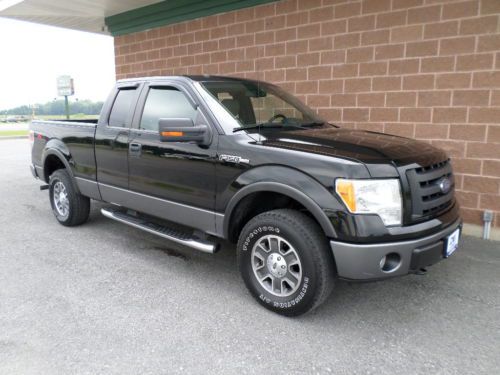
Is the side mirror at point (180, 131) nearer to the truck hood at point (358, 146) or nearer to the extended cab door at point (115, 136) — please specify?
the truck hood at point (358, 146)

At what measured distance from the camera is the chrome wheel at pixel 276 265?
10.4 ft

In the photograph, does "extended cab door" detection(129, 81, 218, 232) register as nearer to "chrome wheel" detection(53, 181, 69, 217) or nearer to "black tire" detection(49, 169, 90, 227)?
"black tire" detection(49, 169, 90, 227)

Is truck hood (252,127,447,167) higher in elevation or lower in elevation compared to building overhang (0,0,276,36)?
lower

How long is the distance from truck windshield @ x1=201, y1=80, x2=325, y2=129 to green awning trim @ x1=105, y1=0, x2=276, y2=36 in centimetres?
319

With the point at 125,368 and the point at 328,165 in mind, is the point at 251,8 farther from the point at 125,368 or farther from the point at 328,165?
the point at 125,368

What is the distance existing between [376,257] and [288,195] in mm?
774

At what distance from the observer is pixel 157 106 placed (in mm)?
4297

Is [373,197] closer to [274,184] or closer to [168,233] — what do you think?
[274,184]

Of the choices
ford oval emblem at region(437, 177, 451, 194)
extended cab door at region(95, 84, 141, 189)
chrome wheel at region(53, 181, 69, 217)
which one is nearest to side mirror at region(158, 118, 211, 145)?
extended cab door at region(95, 84, 141, 189)

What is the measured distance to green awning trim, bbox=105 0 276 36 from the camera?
7.58m

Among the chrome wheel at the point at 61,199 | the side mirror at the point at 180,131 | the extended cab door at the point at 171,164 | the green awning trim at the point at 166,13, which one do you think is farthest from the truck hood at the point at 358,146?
the green awning trim at the point at 166,13

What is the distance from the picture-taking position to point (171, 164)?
13.1 feet

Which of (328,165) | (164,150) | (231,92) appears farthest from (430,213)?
(164,150)

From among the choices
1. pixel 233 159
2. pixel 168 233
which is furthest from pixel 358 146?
pixel 168 233
